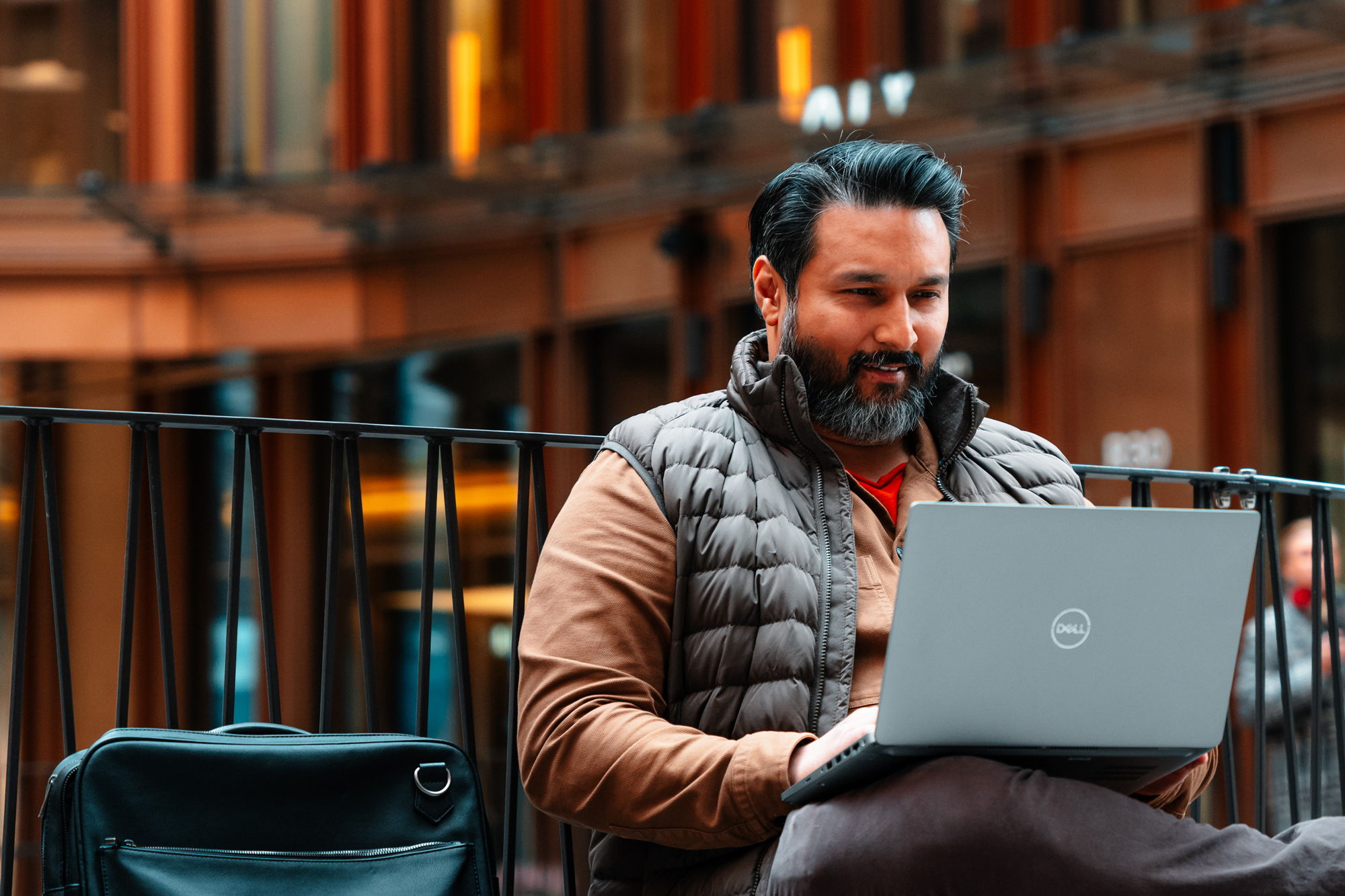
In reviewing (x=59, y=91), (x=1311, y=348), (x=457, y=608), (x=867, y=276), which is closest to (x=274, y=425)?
(x=457, y=608)

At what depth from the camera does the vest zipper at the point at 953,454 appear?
2.90 meters

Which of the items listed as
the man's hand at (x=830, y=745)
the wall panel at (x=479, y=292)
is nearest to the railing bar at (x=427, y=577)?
the man's hand at (x=830, y=745)

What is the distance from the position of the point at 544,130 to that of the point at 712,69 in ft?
4.89

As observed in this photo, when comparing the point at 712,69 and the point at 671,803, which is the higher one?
the point at 712,69

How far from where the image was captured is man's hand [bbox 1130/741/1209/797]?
245 cm

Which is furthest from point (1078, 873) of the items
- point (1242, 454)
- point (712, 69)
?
point (712, 69)

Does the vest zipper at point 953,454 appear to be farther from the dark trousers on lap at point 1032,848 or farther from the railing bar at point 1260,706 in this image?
the railing bar at point 1260,706

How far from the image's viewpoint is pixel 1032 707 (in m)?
2.15

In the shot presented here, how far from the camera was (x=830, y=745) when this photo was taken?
2219 millimetres

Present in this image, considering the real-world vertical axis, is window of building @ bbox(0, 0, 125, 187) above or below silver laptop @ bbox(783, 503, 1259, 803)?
above

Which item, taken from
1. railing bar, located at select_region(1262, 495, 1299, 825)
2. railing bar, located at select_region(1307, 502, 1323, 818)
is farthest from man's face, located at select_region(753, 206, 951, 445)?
railing bar, located at select_region(1307, 502, 1323, 818)

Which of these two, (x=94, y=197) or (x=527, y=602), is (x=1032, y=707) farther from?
(x=94, y=197)

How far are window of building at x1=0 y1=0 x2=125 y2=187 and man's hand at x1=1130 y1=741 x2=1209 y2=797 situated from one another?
12.3 meters

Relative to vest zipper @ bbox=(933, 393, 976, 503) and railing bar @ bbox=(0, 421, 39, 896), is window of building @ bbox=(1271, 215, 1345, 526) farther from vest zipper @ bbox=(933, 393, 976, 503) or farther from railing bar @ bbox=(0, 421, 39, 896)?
railing bar @ bbox=(0, 421, 39, 896)
